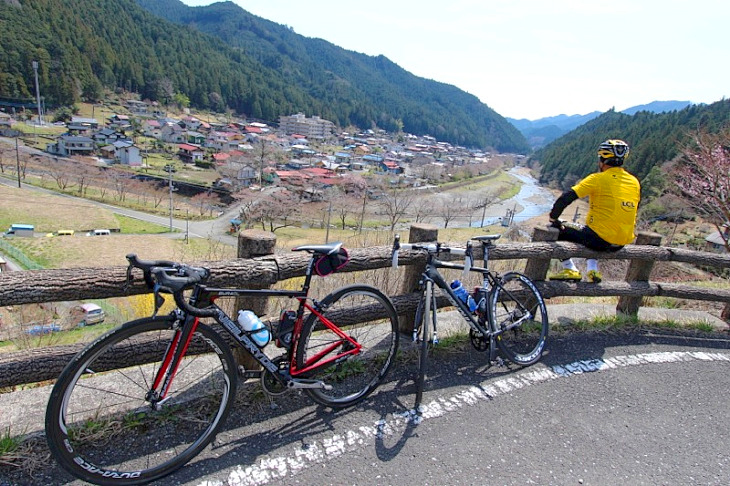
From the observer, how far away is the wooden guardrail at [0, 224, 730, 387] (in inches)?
85.7

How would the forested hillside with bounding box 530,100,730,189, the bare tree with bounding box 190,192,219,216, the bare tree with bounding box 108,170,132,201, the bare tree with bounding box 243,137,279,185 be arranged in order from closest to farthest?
Answer: 1. the bare tree with bounding box 190,192,219,216
2. the bare tree with bounding box 108,170,132,201
3. the forested hillside with bounding box 530,100,730,189
4. the bare tree with bounding box 243,137,279,185

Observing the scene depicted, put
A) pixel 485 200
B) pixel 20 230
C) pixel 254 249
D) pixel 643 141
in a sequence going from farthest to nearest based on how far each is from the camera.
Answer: pixel 643 141
pixel 485 200
pixel 20 230
pixel 254 249

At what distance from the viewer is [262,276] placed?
267 cm

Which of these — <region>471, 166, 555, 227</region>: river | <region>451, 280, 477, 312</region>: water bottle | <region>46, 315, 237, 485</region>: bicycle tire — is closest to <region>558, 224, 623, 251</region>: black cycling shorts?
<region>451, 280, 477, 312</region>: water bottle

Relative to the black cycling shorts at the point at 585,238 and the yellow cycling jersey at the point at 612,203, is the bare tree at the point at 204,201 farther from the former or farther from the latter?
the yellow cycling jersey at the point at 612,203

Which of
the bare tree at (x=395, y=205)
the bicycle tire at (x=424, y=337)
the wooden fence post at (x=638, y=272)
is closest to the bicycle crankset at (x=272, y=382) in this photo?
the bicycle tire at (x=424, y=337)

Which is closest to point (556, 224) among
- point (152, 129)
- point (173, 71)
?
point (152, 129)

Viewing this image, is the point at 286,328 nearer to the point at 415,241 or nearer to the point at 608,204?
the point at 415,241

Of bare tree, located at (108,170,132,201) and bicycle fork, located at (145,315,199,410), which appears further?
bare tree, located at (108,170,132,201)

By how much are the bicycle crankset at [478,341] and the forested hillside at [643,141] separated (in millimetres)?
30715

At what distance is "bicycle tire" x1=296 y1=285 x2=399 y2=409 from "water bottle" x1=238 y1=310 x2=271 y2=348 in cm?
A: 25

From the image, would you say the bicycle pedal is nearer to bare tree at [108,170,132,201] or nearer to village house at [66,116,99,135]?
bare tree at [108,170,132,201]

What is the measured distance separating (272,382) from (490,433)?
4.94 feet

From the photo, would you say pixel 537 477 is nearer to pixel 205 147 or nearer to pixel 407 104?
pixel 205 147
